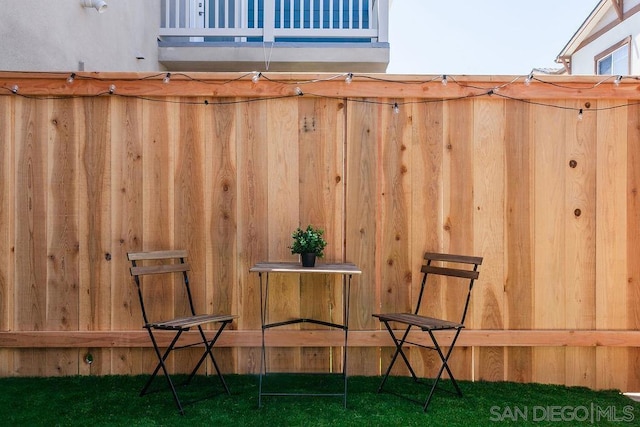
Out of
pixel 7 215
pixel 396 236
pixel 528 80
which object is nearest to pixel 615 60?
pixel 528 80

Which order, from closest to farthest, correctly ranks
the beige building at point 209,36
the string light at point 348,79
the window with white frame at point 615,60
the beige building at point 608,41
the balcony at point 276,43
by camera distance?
1. the string light at point 348,79
2. the beige building at point 209,36
3. the balcony at point 276,43
4. the beige building at point 608,41
5. the window with white frame at point 615,60

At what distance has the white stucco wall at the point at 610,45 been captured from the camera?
7.03 meters

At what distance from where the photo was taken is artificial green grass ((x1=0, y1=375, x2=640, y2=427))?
2.79m

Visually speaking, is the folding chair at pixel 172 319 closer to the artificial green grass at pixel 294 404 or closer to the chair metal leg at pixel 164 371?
the chair metal leg at pixel 164 371

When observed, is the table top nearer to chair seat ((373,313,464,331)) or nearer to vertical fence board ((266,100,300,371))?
vertical fence board ((266,100,300,371))

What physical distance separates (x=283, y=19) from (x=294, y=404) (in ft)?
Result: 16.0

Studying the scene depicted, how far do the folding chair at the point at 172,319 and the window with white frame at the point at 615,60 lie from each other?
6.77m

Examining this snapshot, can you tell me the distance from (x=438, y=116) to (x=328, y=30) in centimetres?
279

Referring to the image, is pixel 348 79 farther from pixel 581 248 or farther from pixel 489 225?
pixel 581 248

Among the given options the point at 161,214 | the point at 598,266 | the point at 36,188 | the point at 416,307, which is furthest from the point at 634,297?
the point at 36,188

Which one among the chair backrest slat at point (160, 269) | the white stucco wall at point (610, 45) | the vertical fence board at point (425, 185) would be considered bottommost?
the chair backrest slat at point (160, 269)

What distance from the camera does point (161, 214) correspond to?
3426 mm

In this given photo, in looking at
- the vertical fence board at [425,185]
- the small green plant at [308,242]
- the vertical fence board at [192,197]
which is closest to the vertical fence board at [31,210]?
the vertical fence board at [192,197]

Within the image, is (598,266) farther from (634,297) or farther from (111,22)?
(111,22)
